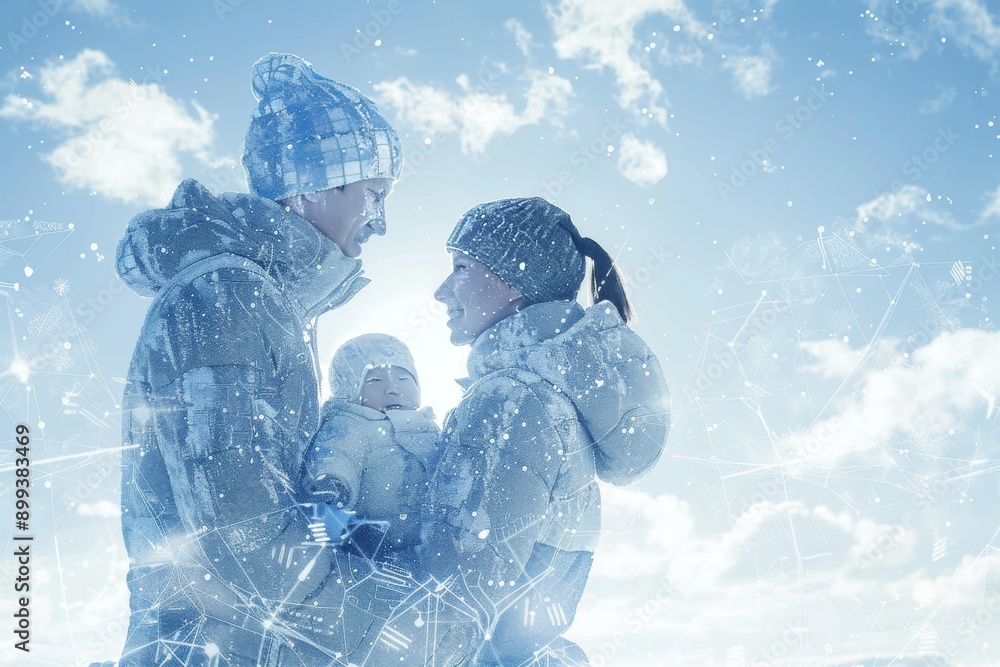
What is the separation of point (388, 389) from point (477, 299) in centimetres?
101

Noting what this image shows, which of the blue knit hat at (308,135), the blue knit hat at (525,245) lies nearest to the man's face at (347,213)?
the blue knit hat at (308,135)

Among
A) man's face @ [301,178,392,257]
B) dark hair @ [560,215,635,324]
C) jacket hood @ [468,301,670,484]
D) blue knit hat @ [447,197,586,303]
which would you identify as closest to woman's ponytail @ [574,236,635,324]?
dark hair @ [560,215,635,324]

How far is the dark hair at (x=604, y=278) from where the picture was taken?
12.2 feet

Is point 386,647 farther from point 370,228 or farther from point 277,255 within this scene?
point 370,228

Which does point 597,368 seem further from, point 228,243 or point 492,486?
point 228,243

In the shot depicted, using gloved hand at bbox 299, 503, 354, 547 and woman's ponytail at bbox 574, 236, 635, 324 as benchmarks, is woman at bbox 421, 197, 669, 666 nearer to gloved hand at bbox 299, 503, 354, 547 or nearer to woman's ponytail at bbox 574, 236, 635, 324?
woman's ponytail at bbox 574, 236, 635, 324

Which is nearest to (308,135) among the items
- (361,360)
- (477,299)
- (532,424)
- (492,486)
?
(477,299)

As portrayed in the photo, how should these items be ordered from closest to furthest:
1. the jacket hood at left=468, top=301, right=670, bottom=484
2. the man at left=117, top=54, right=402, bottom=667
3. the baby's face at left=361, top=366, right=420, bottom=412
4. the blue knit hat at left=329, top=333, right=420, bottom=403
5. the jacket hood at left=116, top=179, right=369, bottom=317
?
the man at left=117, top=54, right=402, bottom=667, the jacket hood at left=116, top=179, right=369, bottom=317, the jacket hood at left=468, top=301, right=670, bottom=484, the baby's face at left=361, top=366, right=420, bottom=412, the blue knit hat at left=329, top=333, right=420, bottom=403

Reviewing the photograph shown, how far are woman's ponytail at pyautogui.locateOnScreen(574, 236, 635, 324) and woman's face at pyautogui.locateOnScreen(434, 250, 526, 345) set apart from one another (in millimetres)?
474

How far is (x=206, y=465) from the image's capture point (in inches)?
106

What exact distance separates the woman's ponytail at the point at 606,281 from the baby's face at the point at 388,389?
4.11 ft

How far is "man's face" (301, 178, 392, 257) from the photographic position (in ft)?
11.2

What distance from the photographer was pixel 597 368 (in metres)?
3.18

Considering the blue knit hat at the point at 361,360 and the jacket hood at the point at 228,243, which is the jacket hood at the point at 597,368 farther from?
the blue knit hat at the point at 361,360
